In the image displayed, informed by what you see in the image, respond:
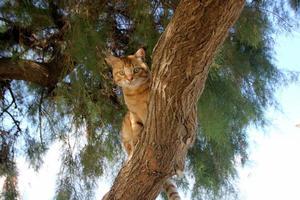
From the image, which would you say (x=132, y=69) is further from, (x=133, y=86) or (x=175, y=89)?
(x=175, y=89)

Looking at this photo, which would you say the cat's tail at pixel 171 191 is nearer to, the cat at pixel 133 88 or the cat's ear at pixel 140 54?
the cat at pixel 133 88

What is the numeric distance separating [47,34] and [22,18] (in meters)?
0.12

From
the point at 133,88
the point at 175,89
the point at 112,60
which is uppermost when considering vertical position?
the point at 112,60

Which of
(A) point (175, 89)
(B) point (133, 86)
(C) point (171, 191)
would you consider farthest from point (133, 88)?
(A) point (175, 89)

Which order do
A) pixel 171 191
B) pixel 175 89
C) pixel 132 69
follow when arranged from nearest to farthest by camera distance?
pixel 175 89 < pixel 132 69 < pixel 171 191

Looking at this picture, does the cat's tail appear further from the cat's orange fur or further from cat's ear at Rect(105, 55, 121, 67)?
cat's ear at Rect(105, 55, 121, 67)

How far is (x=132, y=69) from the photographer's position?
1892 millimetres

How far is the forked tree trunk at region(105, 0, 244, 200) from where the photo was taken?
4.25ft

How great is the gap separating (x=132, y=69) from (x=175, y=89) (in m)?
0.48

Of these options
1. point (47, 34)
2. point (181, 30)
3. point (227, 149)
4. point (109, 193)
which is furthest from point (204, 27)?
point (47, 34)

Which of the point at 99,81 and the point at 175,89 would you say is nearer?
the point at 175,89

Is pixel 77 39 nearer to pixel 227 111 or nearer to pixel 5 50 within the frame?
pixel 227 111

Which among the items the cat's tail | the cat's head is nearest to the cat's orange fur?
the cat's head

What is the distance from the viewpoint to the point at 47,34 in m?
2.29
